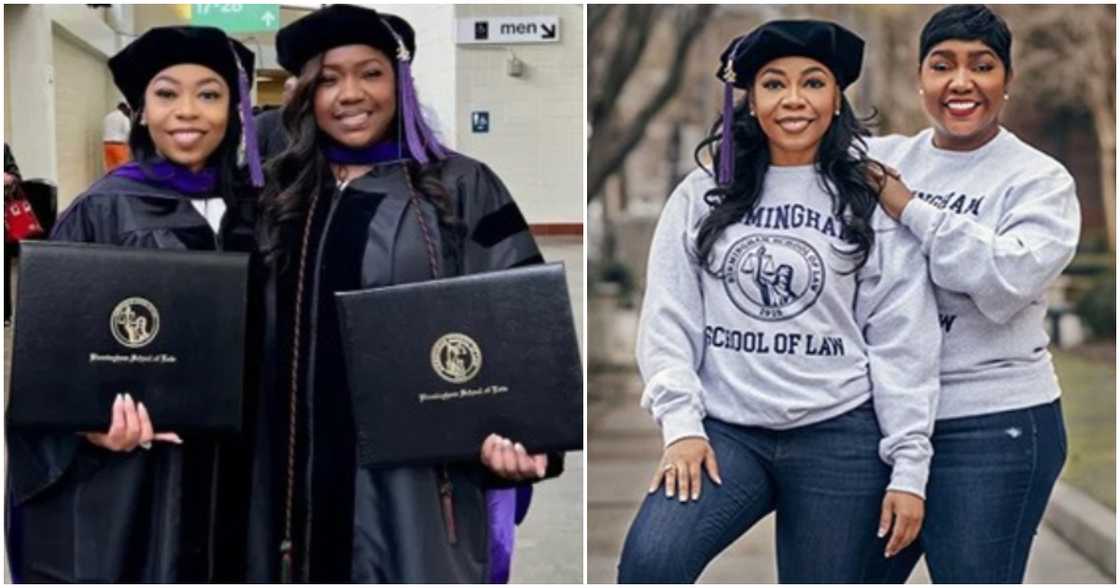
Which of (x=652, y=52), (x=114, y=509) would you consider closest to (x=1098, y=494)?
(x=652, y=52)

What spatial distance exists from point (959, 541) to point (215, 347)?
147 cm

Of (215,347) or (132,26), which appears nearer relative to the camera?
(215,347)

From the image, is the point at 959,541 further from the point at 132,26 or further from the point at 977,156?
the point at 132,26

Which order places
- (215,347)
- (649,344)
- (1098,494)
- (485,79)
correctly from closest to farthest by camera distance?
(215,347)
(649,344)
(485,79)
(1098,494)

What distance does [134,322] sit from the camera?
127 inches

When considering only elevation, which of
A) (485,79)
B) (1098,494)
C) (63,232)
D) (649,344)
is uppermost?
(485,79)

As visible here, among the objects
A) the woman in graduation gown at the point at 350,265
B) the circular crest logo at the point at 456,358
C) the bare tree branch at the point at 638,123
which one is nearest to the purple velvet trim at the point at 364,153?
the woman in graduation gown at the point at 350,265

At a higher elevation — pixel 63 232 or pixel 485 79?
pixel 485 79

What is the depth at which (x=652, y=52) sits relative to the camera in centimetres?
361

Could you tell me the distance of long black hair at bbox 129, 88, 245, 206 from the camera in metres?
3.30

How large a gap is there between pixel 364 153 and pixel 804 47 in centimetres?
85

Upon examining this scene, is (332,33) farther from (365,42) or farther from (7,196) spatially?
(7,196)

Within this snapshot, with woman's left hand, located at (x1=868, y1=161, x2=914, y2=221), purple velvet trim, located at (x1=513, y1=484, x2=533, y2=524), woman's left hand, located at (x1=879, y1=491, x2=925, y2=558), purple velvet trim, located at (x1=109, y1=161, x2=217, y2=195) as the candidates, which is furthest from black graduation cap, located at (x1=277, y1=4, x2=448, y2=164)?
woman's left hand, located at (x1=879, y1=491, x2=925, y2=558)

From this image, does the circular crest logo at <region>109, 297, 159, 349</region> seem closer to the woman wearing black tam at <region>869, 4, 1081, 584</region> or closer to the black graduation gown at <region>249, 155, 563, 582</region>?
the black graduation gown at <region>249, 155, 563, 582</region>
